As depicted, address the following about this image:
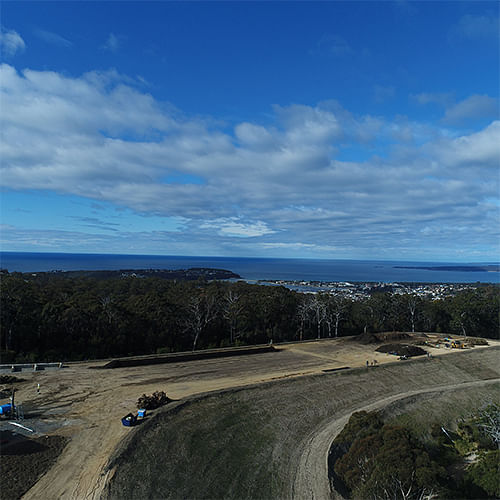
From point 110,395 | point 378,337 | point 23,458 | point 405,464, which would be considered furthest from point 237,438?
point 378,337

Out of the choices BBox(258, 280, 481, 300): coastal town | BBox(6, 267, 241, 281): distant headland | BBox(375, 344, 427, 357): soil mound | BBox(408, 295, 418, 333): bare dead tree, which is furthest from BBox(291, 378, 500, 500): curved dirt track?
BBox(258, 280, 481, 300): coastal town

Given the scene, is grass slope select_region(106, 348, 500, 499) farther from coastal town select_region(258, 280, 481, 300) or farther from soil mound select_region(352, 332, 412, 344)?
coastal town select_region(258, 280, 481, 300)

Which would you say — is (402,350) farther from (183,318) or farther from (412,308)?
(183,318)

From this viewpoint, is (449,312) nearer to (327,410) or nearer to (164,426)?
(327,410)

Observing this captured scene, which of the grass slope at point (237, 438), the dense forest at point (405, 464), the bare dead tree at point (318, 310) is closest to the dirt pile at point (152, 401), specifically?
the grass slope at point (237, 438)

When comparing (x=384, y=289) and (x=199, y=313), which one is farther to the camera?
(x=384, y=289)

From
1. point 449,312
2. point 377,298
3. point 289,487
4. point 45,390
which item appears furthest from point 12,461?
point 449,312
